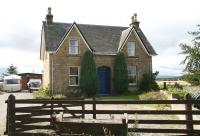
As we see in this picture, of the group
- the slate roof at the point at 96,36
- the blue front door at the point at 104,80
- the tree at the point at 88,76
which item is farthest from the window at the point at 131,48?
the tree at the point at 88,76

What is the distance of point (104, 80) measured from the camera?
36.8m

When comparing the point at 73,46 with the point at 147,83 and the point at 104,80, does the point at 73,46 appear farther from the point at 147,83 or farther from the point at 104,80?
the point at 147,83

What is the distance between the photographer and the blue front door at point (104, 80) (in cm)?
3659

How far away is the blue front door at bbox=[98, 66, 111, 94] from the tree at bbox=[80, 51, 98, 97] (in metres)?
1.48

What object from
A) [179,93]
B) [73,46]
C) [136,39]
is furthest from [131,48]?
[179,93]

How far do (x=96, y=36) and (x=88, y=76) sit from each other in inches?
226

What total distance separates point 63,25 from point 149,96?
14.0 metres

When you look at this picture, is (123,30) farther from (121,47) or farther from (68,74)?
(68,74)

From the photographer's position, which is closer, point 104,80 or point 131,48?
point 104,80

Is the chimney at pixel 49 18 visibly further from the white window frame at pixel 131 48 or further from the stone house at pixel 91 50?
the white window frame at pixel 131 48

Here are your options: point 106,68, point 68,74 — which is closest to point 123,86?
point 106,68

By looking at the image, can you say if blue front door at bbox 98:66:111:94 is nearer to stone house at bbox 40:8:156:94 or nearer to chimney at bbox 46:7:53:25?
→ stone house at bbox 40:8:156:94

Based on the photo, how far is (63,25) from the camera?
38250mm

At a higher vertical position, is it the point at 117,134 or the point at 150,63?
the point at 150,63
